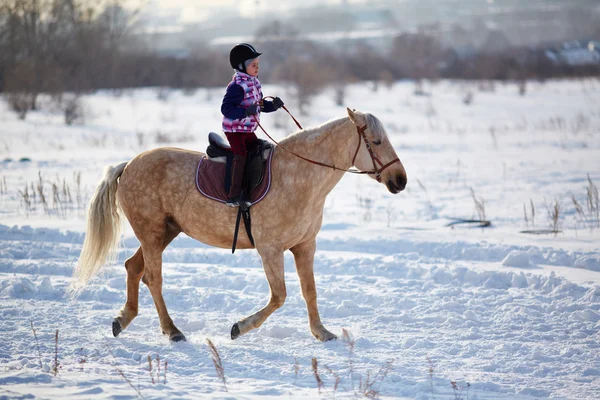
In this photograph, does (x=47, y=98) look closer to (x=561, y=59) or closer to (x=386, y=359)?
(x=386, y=359)

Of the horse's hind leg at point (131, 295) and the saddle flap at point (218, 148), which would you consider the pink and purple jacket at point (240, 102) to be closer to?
the saddle flap at point (218, 148)

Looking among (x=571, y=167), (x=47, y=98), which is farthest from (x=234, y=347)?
(x=47, y=98)

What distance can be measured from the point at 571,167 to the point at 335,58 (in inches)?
1460

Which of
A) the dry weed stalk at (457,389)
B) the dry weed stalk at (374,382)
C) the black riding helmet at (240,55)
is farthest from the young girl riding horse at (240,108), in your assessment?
the dry weed stalk at (457,389)

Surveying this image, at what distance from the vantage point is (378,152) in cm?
491

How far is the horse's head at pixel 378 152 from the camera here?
4.87 m

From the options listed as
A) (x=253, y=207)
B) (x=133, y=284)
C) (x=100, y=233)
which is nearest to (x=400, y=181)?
(x=253, y=207)

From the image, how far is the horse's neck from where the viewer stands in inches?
202

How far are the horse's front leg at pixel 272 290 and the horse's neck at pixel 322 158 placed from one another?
1.94ft

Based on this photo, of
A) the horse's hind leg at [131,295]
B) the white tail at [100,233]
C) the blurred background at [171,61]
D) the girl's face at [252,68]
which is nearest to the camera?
the girl's face at [252,68]

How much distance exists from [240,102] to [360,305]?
2.31 metres

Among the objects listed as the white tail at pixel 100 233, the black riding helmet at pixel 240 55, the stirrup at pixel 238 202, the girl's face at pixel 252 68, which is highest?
the black riding helmet at pixel 240 55

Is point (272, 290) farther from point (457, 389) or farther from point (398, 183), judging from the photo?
point (457, 389)

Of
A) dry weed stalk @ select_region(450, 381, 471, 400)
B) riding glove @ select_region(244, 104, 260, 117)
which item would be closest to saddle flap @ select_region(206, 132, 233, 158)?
riding glove @ select_region(244, 104, 260, 117)
